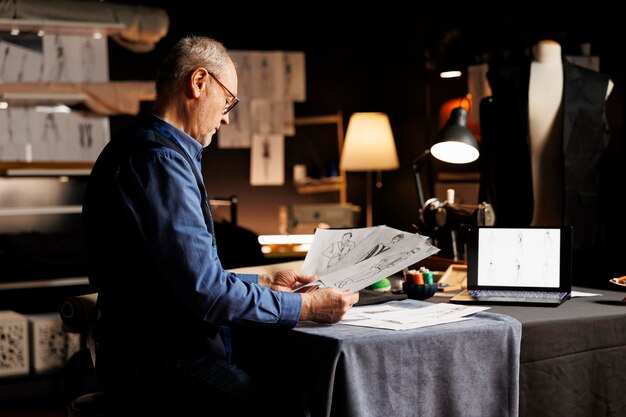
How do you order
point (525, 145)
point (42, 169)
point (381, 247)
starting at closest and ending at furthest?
point (381, 247), point (525, 145), point (42, 169)

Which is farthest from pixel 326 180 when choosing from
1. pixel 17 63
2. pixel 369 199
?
pixel 17 63

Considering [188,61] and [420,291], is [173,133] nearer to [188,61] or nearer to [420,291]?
[188,61]

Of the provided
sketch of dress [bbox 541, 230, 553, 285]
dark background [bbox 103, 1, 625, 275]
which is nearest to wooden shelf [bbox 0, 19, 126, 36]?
dark background [bbox 103, 1, 625, 275]

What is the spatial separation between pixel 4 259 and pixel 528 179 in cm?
321

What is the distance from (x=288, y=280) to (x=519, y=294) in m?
0.66

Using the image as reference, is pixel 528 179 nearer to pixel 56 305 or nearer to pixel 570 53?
pixel 570 53

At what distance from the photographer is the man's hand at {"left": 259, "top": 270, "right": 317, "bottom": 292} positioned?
6.95 feet

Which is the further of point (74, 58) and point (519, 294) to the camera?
point (74, 58)

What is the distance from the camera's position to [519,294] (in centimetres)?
236

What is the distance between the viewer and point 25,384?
14.8ft

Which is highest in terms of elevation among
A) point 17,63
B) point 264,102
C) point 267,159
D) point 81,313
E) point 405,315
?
point 17,63

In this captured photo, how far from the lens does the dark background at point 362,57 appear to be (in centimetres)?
569

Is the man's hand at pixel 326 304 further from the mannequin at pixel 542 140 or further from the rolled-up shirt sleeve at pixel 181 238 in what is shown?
the mannequin at pixel 542 140

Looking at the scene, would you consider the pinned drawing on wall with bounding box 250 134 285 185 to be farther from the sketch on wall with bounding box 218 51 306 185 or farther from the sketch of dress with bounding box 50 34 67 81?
the sketch of dress with bounding box 50 34 67 81
